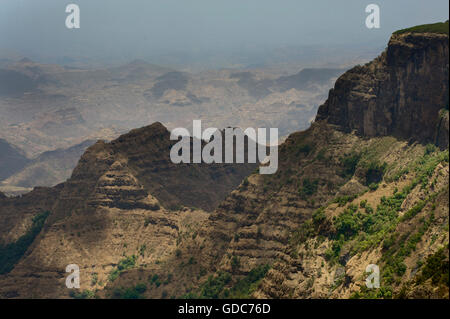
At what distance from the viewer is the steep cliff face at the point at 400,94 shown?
12731cm

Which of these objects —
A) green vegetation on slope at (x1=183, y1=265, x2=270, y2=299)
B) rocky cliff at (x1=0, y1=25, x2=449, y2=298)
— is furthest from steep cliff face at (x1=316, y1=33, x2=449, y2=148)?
green vegetation on slope at (x1=183, y1=265, x2=270, y2=299)

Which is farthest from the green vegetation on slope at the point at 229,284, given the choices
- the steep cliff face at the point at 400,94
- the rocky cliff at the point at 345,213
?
the steep cliff face at the point at 400,94

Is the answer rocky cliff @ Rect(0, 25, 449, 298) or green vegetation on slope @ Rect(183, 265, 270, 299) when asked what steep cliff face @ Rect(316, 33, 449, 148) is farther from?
green vegetation on slope @ Rect(183, 265, 270, 299)

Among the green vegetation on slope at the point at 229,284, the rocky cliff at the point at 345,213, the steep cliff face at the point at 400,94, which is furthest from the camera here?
the green vegetation on slope at the point at 229,284

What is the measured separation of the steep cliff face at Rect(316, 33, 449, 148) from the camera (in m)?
127

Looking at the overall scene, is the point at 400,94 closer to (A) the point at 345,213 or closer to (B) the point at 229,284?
(A) the point at 345,213

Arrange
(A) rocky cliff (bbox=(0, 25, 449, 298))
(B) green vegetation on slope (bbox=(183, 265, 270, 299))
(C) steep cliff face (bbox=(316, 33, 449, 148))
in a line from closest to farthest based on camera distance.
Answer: (A) rocky cliff (bbox=(0, 25, 449, 298)), (C) steep cliff face (bbox=(316, 33, 449, 148)), (B) green vegetation on slope (bbox=(183, 265, 270, 299))

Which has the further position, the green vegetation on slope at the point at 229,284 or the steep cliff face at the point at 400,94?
the green vegetation on slope at the point at 229,284

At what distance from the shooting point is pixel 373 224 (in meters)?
116

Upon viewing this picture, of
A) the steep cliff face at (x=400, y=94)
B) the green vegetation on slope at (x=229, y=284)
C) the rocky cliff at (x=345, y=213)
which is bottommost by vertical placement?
the green vegetation on slope at (x=229, y=284)

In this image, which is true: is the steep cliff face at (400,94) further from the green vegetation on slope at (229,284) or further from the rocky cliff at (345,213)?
the green vegetation on slope at (229,284)
